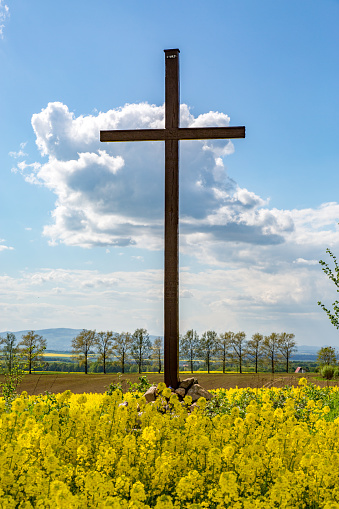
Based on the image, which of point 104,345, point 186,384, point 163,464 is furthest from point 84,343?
point 163,464

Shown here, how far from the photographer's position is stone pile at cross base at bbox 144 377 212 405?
27.8 ft

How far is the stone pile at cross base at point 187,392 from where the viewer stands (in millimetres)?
8469

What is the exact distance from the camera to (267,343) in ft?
108

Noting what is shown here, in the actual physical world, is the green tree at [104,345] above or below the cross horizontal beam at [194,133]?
below

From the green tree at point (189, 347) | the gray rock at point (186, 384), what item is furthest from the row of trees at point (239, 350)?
the gray rock at point (186, 384)

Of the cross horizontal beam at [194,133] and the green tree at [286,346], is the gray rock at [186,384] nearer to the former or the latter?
the cross horizontal beam at [194,133]

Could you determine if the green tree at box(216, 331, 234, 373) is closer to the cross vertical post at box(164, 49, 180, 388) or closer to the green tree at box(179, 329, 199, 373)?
the green tree at box(179, 329, 199, 373)

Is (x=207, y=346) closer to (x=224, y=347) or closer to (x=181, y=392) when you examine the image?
(x=224, y=347)

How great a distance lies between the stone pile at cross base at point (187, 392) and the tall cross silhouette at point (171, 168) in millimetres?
173

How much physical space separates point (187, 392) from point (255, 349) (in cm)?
2618

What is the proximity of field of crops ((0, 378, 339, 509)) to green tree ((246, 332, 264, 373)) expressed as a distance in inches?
1128

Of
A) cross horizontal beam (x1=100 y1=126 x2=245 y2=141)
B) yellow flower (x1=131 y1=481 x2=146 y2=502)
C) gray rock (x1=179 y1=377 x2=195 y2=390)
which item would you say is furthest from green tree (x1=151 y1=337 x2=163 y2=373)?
yellow flower (x1=131 y1=481 x2=146 y2=502)

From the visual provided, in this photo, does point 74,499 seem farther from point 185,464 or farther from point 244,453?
point 244,453

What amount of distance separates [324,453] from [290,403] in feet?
5.81
